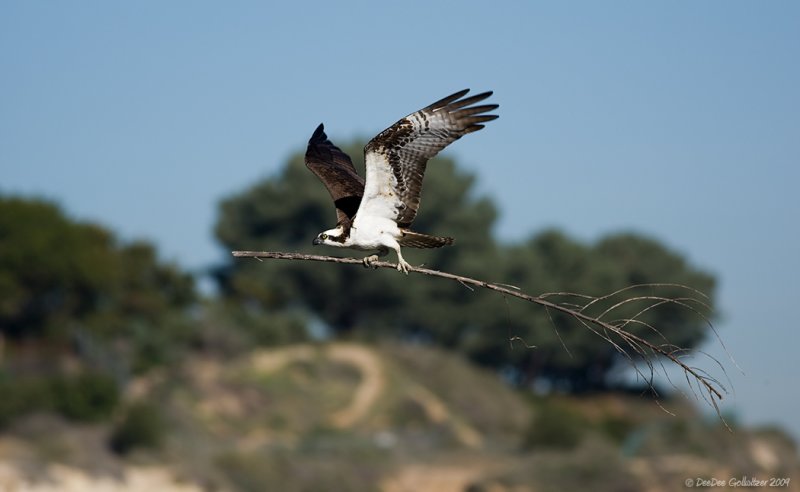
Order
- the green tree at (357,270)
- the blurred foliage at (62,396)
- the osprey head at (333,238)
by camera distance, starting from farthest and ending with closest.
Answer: the green tree at (357,270) → the blurred foliage at (62,396) → the osprey head at (333,238)

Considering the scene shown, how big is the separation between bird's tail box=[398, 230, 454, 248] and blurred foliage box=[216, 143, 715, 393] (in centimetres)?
4337

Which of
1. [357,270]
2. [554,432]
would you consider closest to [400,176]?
[554,432]

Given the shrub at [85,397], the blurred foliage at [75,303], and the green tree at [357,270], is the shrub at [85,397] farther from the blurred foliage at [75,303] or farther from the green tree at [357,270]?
the green tree at [357,270]

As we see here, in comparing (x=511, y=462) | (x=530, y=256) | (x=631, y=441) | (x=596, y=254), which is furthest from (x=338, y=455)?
(x=596, y=254)

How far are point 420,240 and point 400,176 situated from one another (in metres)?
0.53

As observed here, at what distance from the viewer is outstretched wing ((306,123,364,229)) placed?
1102 centimetres

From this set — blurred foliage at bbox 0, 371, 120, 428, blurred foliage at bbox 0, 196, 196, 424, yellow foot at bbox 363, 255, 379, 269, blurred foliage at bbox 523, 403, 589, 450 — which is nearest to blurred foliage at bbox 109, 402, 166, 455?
blurred foliage at bbox 0, 371, 120, 428

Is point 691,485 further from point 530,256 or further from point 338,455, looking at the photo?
point 530,256

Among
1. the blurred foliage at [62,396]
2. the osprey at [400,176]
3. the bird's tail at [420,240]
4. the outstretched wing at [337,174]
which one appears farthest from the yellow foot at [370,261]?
the blurred foliage at [62,396]

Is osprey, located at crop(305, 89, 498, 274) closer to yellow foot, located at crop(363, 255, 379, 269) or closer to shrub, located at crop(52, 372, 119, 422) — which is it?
yellow foot, located at crop(363, 255, 379, 269)

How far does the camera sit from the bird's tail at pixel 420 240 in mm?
9977

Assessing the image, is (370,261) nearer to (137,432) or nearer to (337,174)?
(337,174)

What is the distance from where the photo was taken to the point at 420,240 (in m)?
10.2

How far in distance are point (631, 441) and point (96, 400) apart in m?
18.6
